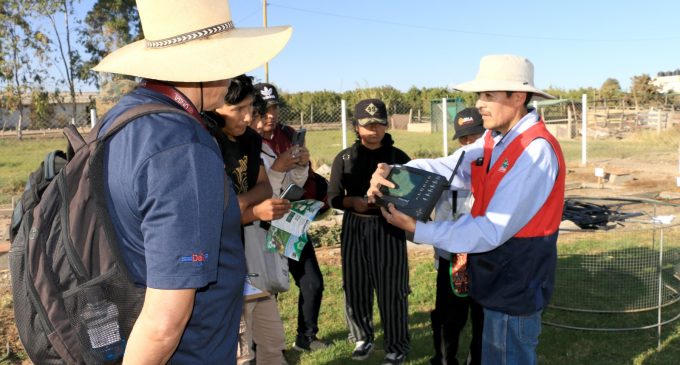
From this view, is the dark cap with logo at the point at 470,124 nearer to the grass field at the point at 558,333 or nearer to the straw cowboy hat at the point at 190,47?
the grass field at the point at 558,333

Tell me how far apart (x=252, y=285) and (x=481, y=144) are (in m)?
1.65

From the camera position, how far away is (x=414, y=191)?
2893mm

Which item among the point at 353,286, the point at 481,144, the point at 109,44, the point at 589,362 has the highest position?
the point at 109,44

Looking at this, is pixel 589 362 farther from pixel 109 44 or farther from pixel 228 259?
pixel 109 44

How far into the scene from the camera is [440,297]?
4191 millimetres

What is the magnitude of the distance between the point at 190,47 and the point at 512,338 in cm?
206

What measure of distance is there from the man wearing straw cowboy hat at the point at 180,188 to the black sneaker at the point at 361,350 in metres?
3.00

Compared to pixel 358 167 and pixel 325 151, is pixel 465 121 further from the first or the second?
pixel 325 151

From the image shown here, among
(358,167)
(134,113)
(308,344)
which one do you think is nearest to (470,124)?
(358,167)

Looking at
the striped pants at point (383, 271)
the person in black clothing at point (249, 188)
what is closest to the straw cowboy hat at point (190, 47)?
the person in black clothing at point (249, 188)

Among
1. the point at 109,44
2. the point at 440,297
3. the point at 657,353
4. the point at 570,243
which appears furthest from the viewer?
the point at 109,44

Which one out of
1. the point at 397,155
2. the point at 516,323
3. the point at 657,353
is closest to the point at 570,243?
the point at 657,353

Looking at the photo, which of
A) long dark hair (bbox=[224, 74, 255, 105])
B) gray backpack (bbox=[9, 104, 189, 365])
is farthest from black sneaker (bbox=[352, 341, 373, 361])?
gray backpack (bbox=[9, 104, 189, 365])

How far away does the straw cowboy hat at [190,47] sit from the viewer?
158 centimetres
